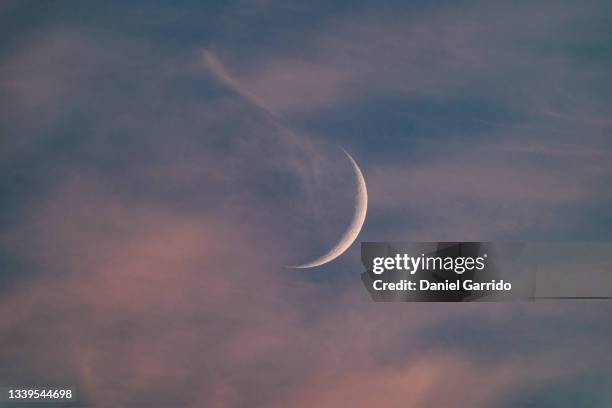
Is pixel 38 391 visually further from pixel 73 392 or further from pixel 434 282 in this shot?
pixel 434 282

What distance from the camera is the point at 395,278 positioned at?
23.0ft

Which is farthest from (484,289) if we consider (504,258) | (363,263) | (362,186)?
(362,186)

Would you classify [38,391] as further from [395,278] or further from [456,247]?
[456,247]

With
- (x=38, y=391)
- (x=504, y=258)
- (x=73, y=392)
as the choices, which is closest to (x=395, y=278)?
(x=504, y=258)

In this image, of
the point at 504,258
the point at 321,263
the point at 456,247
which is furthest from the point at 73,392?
the point at 504,258

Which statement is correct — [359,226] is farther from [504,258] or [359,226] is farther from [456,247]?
[504,258]

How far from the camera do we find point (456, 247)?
7.04m

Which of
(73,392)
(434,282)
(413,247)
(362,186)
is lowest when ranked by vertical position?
(73,392)

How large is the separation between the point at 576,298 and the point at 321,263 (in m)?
3.43

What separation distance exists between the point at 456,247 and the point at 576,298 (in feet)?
5.69

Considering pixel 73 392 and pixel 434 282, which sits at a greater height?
pixel 434 282

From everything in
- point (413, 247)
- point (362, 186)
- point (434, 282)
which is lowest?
point (434, 282)

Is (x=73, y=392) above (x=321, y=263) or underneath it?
underneath

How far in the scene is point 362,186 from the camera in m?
7.20
